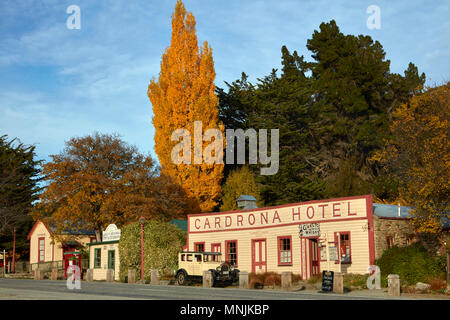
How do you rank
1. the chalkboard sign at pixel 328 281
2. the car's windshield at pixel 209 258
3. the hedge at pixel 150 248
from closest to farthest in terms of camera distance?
the chalkboard sign at pixel 328 281, the car's windshield at pixel 209 258, the hedge at pixel 150 248

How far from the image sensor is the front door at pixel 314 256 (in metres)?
31.5

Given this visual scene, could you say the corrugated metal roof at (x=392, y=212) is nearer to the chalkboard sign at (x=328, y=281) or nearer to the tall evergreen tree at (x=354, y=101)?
the chalkboard sign at (x=328, y=281)

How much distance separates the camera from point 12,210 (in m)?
59.4

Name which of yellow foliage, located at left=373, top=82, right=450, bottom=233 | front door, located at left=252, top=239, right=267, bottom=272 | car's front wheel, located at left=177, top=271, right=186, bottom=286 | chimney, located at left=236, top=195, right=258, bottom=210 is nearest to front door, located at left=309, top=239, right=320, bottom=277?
front door, located at left=252, top=239, right=267, bottom=272

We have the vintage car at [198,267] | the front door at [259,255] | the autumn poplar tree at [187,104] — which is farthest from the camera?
the autumn poplar tree at [187,104]

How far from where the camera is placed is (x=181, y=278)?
1213 inches

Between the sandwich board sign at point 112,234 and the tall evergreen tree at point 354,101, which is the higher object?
the tall evergreen tree at point 354,101

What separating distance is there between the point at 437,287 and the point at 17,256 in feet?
167

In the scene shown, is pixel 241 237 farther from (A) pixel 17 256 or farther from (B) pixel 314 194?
(A) pixel 17 256

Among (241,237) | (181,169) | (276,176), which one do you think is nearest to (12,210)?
(181,169)

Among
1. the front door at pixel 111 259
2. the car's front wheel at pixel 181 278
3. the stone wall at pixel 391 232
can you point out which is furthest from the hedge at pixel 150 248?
the stone wall at pixel 391 232

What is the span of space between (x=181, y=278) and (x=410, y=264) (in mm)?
12408

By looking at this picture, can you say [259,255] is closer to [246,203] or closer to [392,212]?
[246,203]

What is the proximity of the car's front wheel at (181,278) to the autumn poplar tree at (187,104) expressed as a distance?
62.2 feet
